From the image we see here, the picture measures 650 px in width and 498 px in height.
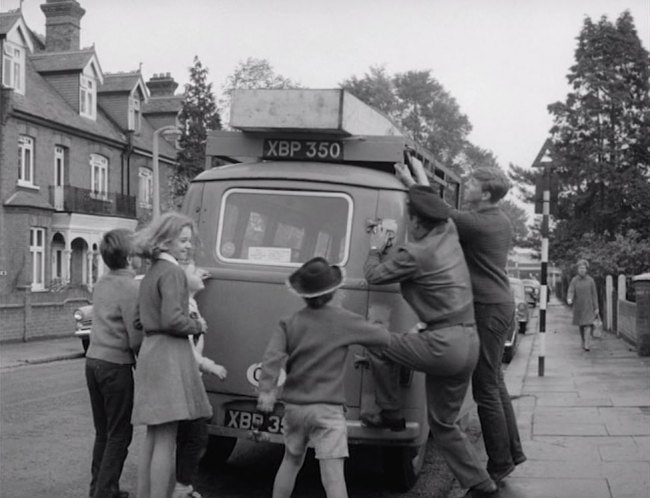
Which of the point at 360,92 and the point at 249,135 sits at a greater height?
→ the point at 360,92

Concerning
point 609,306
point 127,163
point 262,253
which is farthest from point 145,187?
point 262,253

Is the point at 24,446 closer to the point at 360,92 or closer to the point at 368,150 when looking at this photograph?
the point at 368,150

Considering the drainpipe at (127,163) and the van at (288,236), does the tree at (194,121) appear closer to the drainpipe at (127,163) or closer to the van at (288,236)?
the drainpipe at (127,163)

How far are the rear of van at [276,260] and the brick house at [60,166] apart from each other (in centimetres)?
1744

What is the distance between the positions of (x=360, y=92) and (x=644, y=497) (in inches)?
2387

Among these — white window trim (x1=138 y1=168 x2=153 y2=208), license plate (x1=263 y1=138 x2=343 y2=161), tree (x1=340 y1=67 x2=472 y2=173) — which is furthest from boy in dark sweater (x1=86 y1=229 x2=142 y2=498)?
tree (x1=340 y1=67 x2=472 y2=173)

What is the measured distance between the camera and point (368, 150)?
721 centimetres

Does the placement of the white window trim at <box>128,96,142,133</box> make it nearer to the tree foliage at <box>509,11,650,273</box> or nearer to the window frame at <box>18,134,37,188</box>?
the window frame at <box>18,134,37,188</box>

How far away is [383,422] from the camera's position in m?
6.42

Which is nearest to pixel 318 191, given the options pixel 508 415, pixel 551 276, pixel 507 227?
pixel 507 227

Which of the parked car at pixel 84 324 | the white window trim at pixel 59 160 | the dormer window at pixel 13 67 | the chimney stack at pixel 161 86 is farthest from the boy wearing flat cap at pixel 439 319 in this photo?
the chimney stack at pixel 161 86

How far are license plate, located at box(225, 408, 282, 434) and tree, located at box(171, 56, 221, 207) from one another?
33.3m

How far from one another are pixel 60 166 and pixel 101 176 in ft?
11.4

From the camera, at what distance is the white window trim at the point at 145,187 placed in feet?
134
